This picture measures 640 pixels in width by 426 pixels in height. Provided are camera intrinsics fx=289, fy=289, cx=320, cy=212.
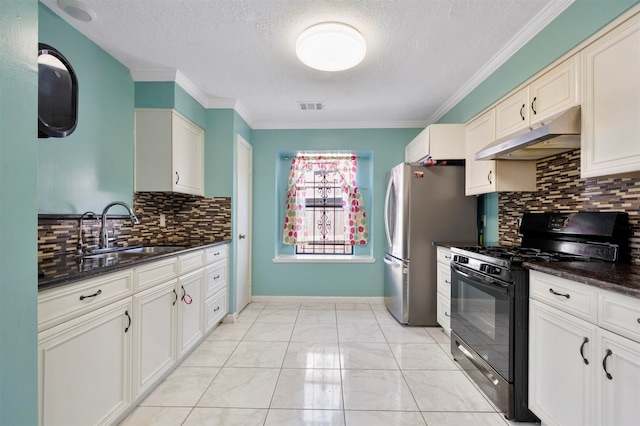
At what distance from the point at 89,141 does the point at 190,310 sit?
147cm

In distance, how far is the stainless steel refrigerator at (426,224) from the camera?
292cm

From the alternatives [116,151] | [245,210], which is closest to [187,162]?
[116,151]

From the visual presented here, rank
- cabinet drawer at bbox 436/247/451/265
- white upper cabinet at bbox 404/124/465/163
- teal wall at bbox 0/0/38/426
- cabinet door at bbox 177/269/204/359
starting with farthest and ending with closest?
white upper cabinet at bbox 404/124/465/163, cabinet drawer at bbox 436/247/451/265, cabinet door at bbox 177/269/204/359, teal wall at bbox 0/0/38/426

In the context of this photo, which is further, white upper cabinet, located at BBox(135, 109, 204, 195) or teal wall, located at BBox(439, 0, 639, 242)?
white upper cabinet, located at BBox(135, 109, 204, 195)

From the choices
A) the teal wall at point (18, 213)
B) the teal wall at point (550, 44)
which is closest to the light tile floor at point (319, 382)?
the teal wall at point (18, 213)

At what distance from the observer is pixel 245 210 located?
3.64 m

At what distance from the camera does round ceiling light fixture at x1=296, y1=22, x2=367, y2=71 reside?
6.07 feet

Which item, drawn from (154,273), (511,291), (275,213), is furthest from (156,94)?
(511,291)

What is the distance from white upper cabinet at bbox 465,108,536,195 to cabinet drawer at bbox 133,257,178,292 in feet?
8.23

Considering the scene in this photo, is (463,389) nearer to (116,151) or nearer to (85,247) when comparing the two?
(85,247)

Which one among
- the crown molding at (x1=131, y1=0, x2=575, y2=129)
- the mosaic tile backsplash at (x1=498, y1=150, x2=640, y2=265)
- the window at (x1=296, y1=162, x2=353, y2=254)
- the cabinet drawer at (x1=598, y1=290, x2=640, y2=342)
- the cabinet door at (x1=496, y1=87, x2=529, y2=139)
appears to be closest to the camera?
the cabinet drawer at (x1=598, y1=290, x2=640, y2=342)

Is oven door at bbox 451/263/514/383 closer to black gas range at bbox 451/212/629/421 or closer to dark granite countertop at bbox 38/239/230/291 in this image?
black gas range at bbox 451/212/629/421

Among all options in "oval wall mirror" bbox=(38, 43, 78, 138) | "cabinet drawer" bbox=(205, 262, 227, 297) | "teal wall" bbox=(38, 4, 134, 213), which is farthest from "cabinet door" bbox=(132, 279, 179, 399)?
"oval wall mirror" bbox=(38, 43, 78, 138)

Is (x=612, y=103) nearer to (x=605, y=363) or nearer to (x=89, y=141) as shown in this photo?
(x=605, y=363)
